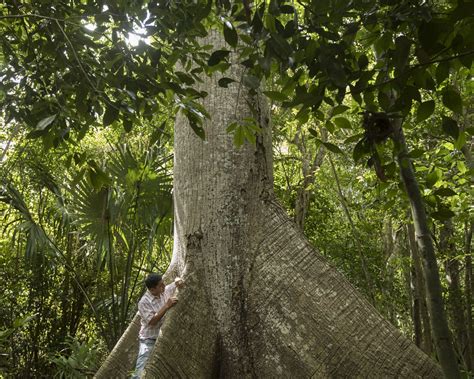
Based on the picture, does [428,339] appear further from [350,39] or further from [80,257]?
[350,39]

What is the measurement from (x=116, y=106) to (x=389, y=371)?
2060 millimetres

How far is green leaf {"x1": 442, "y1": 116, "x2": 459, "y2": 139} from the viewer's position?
1.22 meters

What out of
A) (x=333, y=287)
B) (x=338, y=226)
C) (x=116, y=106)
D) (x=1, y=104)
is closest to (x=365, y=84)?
(x=116, y=106)

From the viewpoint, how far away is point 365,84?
1.30 meters

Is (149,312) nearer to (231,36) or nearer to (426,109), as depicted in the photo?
(231,36)

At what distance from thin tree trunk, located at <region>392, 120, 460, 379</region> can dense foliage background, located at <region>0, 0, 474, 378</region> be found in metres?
0.06

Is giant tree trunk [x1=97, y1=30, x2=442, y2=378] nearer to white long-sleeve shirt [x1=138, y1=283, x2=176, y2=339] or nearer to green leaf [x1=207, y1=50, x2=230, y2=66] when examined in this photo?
white long-sleeve shirt [x1=138, y1=283, x2=176, y2=339]

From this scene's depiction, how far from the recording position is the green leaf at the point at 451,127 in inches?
47.9

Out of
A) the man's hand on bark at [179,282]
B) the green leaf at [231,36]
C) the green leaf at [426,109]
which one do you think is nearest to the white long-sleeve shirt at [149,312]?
the man's hand on bark at [179,282]

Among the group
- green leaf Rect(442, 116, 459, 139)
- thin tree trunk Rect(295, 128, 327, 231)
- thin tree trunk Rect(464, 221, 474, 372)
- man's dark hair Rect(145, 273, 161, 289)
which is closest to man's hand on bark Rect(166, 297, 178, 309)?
man's dark hair Rect(145, 273, 161, 289)

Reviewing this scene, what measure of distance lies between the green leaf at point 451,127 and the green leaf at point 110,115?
3.31ft

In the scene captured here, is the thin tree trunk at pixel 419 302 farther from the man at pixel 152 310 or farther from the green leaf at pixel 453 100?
the green leaf at pixel 453 100

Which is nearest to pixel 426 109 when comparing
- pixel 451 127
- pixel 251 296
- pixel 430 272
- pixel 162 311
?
pixel 451 127

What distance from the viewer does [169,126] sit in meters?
7.47
